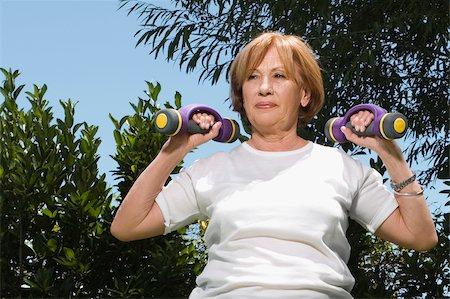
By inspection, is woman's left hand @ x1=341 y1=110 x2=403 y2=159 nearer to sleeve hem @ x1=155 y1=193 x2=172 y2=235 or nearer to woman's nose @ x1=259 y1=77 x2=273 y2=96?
woman's nose @ x1=259 y1=77 x2=273 y2=96

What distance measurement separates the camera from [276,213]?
2469mm

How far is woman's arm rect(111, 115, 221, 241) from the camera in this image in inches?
104

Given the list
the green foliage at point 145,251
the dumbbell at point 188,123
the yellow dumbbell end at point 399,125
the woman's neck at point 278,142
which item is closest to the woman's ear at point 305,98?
the woman's neck at point 278,142

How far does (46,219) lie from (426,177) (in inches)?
284

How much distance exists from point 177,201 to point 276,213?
14.3 inches

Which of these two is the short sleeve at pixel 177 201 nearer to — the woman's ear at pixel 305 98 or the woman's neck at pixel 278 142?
the woman's neck at pixel 278 142

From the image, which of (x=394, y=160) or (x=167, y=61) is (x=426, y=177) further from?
(x=394, y=160)

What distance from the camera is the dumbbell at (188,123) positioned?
258cm

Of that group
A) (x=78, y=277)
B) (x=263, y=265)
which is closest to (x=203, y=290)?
(x=263, y=265)

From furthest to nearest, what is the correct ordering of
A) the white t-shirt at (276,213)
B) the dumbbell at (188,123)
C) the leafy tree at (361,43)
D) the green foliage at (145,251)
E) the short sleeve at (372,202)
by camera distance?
the leafy tree at (361,43)
the green foliage at (145,251)
the short sleeve at (372,202)
the dumbbell at (188,123)
the white t-shirt at (276,213)

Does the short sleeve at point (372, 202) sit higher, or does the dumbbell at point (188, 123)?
the dumbbell at point (188, 123)


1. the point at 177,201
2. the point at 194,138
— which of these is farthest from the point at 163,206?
the point at 194,138

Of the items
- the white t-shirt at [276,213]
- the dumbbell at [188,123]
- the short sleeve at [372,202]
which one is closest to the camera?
the white t-shirt at [276,213]

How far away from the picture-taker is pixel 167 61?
10234 mm
